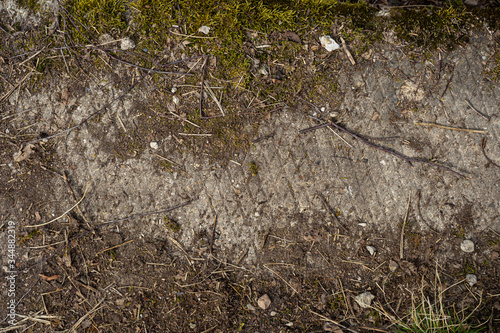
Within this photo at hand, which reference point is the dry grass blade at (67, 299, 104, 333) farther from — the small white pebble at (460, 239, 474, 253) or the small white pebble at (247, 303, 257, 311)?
the small white pebble at (460, 239, 474, 253)

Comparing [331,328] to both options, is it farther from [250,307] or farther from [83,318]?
[83,318]

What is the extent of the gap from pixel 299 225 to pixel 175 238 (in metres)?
1.07

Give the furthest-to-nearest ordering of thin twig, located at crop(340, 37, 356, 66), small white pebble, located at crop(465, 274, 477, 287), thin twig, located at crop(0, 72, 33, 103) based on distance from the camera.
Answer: thin twig, located at crop(0, 72, 33, 103) → thin twig, located at crop(340, 37, 356, 66) → small white pebble, located at crop(465, 274, 477, 287)

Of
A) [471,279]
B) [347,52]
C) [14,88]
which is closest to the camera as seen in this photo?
[471,279]

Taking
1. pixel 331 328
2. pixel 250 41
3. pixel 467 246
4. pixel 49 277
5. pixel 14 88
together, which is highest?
pixel 250 41

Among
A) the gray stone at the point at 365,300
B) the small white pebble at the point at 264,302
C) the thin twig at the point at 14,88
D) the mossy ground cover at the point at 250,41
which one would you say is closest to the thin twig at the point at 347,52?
the mossy ground cover at the point at 250,41

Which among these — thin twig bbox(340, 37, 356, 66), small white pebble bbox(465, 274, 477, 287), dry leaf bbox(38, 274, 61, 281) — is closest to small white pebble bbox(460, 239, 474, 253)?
small white pebble bbox(465, 274, 477, 287)

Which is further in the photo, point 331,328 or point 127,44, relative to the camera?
point 127,44

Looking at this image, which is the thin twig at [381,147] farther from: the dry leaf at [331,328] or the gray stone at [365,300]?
the dry leaf at [331,328]

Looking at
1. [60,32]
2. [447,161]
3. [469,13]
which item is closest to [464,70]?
[469,13]

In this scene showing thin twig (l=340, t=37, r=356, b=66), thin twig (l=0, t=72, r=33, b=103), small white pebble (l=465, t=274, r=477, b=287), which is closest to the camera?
small white pebble (l=465, t=274, r=477, b=287)

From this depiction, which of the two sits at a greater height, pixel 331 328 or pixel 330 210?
pixel 330 210

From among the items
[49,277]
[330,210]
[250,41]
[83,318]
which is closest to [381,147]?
[330,210]

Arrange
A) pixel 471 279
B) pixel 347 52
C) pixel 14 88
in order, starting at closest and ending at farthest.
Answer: pixel 471 279 < pixel 347 52 < pixel 14 88
